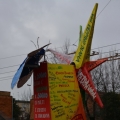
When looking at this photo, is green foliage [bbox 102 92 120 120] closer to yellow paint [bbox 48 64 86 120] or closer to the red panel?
yellow paint [bbox 48 64 86 120]

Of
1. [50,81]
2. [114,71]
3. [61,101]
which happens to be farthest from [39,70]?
[114,71]

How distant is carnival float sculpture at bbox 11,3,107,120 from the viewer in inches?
345

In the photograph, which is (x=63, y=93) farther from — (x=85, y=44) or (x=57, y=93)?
(x=85, y=44)

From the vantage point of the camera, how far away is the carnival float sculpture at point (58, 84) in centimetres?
877

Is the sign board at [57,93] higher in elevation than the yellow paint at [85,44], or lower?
lower

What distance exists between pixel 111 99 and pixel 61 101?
1621 cm

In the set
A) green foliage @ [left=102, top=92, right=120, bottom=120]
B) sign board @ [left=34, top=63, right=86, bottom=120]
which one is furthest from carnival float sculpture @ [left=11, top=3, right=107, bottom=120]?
green foliage @ [left=102, top=92, right=120, bottom=120]

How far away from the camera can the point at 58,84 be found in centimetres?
902

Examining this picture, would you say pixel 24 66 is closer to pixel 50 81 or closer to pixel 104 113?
pixel 50 81

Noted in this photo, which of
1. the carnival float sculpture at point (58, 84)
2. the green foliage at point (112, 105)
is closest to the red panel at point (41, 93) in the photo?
the carnival float sculpture at point (58, 84)

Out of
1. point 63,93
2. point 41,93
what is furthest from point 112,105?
point 41,93

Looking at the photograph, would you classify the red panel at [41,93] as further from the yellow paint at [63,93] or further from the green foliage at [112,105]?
the green foliage at [112,105]

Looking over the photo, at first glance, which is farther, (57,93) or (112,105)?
(112,105)

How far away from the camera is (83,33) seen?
33.7ft
